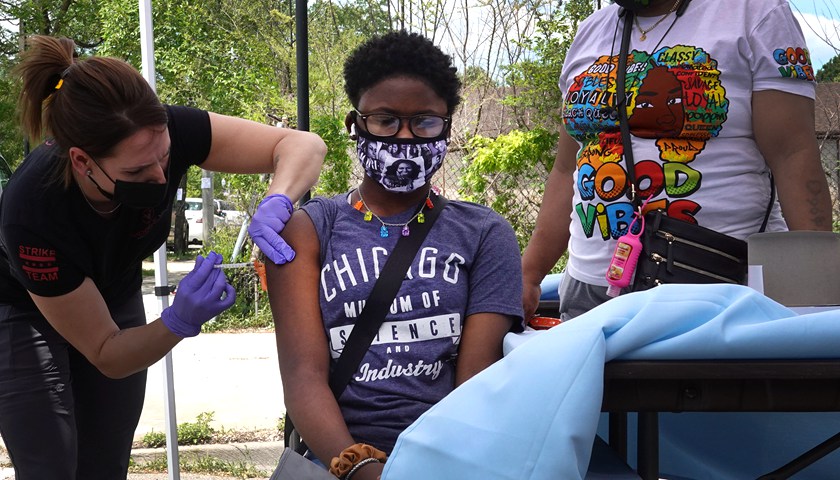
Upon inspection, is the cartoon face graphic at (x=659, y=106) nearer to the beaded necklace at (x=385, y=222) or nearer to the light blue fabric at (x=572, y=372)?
the beaded necklace at (x=385, y=222)

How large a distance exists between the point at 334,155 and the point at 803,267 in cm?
576

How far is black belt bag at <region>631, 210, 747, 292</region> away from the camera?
1783 mm

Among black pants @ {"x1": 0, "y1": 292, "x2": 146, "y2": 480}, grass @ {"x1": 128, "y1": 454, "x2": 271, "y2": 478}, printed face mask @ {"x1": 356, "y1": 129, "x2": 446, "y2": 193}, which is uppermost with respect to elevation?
printed face mask @ {"x1": 356, "y1": 129, "x2": 446, "y2": 193}

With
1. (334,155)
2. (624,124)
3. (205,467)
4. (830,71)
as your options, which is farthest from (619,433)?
(830,71)

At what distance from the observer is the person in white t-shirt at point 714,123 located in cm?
186

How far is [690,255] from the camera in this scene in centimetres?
179

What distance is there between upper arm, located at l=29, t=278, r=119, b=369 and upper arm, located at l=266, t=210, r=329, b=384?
0.55 meters

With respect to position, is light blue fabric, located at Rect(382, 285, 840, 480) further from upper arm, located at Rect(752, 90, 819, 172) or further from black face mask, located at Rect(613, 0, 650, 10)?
black face mask, located at Rect(613, 0, 650, 10)

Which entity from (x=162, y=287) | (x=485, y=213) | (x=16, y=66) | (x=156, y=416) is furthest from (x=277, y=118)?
(x=485, y=213)

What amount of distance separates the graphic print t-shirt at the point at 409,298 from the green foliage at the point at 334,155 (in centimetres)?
514

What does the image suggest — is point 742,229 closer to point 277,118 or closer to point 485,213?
point 485,213

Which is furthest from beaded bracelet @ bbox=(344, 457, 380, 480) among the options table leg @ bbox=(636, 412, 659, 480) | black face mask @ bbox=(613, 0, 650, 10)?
black face mask @ bbox=(613, 0, 650, 10)

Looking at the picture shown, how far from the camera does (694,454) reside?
208 centimetres

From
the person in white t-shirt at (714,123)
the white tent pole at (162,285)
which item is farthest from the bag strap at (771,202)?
the white tent pole at (162,285)
